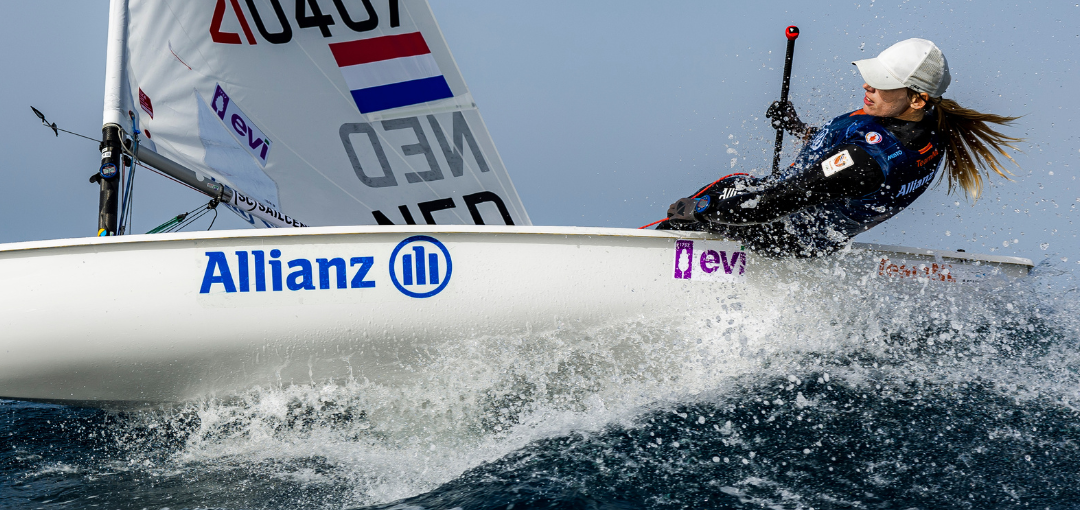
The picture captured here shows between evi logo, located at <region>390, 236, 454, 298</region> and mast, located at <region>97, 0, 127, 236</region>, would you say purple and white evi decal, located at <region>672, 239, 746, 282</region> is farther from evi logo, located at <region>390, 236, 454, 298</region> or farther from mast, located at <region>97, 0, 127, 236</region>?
mast, located at <region>97, 0, 127, 236</region>

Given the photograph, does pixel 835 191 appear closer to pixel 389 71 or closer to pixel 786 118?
pixel 786 118

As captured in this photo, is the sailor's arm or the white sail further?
the white sail

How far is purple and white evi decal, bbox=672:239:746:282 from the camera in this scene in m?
2.21

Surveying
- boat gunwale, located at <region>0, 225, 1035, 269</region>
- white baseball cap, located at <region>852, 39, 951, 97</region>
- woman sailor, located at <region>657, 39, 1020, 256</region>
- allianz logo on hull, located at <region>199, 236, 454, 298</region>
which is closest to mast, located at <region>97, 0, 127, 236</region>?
boat gunwale, located at <region>0, 225, 1035, 269</region>

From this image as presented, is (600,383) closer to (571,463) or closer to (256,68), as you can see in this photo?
(571,463)

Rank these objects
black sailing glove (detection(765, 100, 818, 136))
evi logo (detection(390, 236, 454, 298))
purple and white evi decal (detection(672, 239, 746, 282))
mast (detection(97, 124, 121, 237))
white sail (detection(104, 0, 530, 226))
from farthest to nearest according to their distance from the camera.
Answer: black sailing glove (detection(765, 100, 818, 136)) → white sail (detection(104, 0, 530, 226)) → mast (detection(97, 124, 121, 237)) → purple and white evi decal (detection(672, 239, 746, 282)) → evi logo (detection(390, 236, 454, 298))

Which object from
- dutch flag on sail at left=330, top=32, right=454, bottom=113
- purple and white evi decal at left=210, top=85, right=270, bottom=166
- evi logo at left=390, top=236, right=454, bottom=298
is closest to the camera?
evi logo at left=390, top=236, right=454, bottom=298

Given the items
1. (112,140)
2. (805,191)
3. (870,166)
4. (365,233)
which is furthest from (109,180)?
(870,166)

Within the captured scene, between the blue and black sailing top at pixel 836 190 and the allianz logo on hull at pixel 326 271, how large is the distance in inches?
31.6

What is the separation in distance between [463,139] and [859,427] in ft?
8.81

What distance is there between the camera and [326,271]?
6.78 ft

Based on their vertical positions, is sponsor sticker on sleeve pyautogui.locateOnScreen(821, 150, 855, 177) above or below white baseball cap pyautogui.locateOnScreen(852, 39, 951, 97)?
below

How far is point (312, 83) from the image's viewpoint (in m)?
3.51

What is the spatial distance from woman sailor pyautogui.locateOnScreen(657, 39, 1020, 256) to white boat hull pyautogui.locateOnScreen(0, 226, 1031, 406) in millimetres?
106
